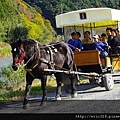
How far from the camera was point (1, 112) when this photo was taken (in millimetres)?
8016

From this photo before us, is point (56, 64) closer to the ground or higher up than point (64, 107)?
higher up

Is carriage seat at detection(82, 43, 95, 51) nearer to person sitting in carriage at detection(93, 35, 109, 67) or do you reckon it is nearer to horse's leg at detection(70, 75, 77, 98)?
person sitting in carriage at detection(93, 35, 109, 67)

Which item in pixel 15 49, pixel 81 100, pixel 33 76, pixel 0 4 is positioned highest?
pixel 0 4

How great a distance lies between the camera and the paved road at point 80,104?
7699 millimetres

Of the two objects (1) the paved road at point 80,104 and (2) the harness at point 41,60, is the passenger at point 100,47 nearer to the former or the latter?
(1) the paved road at point 80,104

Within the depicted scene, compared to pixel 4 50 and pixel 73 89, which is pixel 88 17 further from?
pixel 4 50

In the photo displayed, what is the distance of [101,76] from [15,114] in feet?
11.5

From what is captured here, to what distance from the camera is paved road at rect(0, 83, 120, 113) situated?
7.70 meters

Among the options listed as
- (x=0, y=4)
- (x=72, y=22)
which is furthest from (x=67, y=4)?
(x=72, y=22)

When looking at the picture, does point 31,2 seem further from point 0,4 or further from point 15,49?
point 15,49

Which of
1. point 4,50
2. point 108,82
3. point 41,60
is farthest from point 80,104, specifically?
point 4,50

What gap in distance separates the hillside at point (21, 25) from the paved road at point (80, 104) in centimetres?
4033

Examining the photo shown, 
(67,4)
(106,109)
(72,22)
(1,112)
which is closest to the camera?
(106,109)

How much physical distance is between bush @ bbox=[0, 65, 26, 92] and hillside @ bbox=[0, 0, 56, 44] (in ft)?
124
